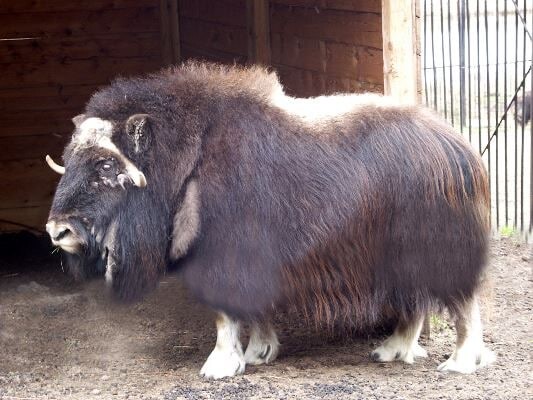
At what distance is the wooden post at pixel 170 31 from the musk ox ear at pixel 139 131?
3281 millimetres

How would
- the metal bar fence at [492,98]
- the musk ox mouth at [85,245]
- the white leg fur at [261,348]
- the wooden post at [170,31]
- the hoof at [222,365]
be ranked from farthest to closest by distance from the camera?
the wooden post at [170,31], the metal bar fence at [492,98], the white leg fur at [261,348], the hoof at [222,365], the musk ox mouth at [85,245]

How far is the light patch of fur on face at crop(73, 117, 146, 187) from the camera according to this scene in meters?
3.78

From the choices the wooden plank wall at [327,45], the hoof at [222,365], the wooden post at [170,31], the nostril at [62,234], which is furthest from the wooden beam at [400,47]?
the wooden post at [170,31]

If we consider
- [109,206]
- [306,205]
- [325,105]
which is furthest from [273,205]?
[109,206]

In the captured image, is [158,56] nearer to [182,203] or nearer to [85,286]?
[85,286]

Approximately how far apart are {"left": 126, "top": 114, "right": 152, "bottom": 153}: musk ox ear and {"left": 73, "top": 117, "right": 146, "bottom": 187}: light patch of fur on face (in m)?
0.07

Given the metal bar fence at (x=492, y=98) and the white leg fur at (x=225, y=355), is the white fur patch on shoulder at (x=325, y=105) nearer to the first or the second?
the white leg fur at (x=225, y=355)

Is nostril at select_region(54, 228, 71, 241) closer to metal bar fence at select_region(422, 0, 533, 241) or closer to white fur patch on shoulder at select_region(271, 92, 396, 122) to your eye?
white fur patch on shoulder at select_region(271, 92, 396, 122)

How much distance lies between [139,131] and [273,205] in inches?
25.0

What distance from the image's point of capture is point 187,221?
12.6 feet

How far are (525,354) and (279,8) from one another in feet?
8.22

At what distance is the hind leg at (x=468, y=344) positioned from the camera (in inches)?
156

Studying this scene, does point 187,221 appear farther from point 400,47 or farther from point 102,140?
point 400,47

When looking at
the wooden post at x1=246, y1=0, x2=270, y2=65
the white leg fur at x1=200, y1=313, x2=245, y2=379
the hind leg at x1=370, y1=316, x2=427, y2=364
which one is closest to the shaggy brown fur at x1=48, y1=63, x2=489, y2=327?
the white leg fur at x1=200, y1=313, x2=245, y2=379
